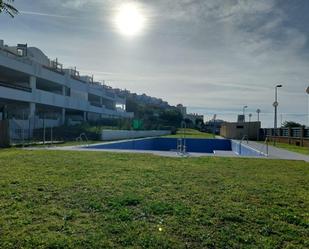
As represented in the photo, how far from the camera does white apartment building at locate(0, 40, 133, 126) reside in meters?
32.3

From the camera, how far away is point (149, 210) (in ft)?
18.2

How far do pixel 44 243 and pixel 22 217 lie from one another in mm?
1109

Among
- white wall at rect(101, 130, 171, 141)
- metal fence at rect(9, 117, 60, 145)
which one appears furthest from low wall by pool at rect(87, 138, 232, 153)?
metal fence at rect(9, 117, 60, 145)

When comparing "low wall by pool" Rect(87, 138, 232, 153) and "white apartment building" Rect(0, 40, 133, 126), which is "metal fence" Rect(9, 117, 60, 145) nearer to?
"white apartment building" Rect(0, 40, 133, 126)

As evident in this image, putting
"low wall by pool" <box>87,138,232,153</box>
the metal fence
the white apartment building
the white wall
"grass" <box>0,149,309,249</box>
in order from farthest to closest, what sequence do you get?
"low wall by pool" <box>87,138,232,153</box> → the white apartment building → the white wall → the metal fence → "grass" <box>0,149,309,249</box>

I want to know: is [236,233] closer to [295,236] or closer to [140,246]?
[295,236]

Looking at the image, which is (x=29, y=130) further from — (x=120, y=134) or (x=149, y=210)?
(x=149, y=210)

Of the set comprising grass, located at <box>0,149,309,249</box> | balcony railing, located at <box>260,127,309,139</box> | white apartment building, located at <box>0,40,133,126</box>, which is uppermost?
white apartment building, located at <box>0,40,133,126</box>

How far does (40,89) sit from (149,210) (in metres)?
41.5

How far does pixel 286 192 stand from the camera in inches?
288

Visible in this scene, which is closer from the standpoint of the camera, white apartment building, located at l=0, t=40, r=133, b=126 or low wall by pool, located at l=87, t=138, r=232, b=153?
white apartment building, located at l=0, t=40, r=133, b=126

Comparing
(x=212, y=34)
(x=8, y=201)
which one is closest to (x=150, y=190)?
(x=8, y=201)

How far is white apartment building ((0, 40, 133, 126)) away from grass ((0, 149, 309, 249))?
2541 centimetres

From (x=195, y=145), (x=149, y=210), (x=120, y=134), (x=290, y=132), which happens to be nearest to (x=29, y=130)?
(x=120, y=134)
